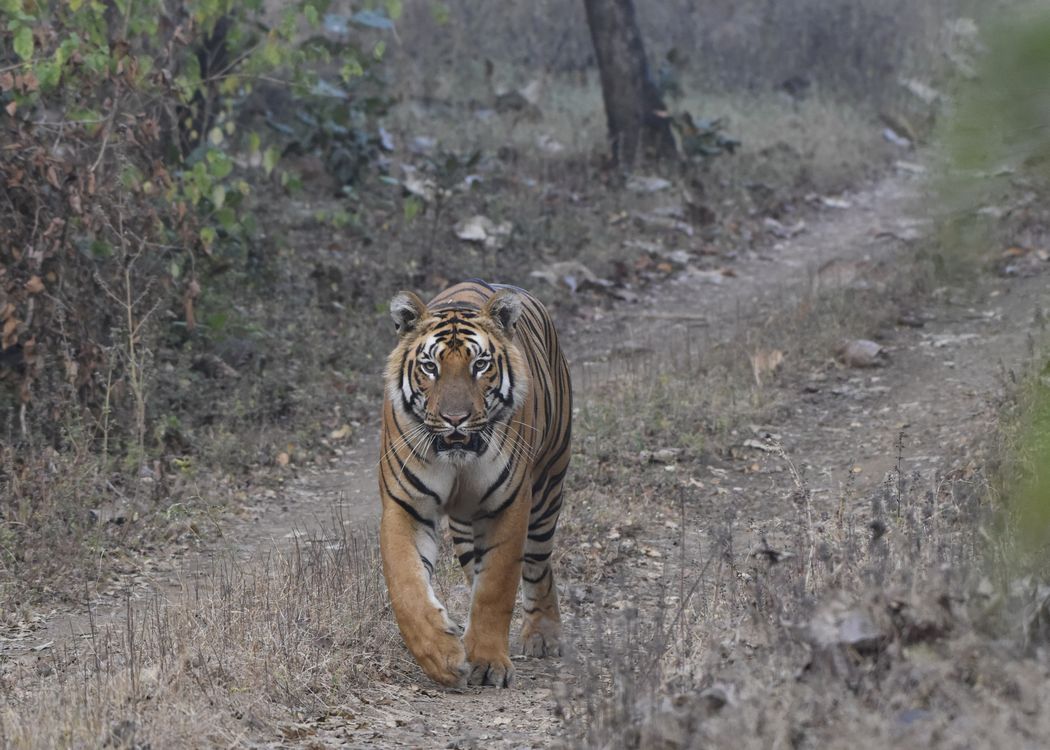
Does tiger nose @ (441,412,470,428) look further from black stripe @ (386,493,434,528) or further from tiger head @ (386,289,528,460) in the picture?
black stripe @ (386,493,434,528)

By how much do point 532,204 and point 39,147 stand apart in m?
6.96

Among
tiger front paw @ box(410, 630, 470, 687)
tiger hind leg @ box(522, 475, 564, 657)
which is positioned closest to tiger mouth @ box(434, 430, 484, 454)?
tiger front paw @ box(410, 630, 470, 687)

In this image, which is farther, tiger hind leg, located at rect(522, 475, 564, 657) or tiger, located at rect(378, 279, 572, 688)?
tiger hind leg, located at rect(522, 475, 564, 657)

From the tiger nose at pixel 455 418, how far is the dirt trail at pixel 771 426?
824mm

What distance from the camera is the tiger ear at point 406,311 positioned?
523 centimetres

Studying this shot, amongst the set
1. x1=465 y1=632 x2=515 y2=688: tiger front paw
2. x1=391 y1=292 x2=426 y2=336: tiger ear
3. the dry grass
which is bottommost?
x1=465 y1=632 x2=515 y2=688: tiger front paw

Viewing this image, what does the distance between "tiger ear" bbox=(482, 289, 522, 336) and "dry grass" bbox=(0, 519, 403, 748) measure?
3.85ft

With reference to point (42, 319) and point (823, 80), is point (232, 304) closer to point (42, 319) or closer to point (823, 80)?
point (42, 319)

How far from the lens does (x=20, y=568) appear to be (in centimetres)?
614

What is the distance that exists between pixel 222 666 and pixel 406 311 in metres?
1.58

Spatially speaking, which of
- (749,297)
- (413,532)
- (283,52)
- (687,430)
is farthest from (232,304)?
(413,532)

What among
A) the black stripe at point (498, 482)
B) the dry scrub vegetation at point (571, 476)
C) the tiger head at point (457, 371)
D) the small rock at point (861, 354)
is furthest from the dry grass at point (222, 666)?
the small rock at point (861, 354)

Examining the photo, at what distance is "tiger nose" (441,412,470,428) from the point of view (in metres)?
4.91

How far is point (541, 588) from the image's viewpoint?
5.80m
